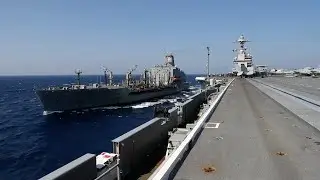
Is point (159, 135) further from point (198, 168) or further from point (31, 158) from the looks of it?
point (31, 158)

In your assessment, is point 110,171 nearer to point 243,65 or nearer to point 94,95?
point 94,95

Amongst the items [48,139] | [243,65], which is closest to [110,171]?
[48,139]

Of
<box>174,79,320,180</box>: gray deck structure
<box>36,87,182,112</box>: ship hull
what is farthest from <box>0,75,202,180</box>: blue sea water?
<box>174,79,320,180</box>: gray deck structure

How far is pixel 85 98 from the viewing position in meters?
64.8

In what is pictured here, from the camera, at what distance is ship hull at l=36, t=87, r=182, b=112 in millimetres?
59281

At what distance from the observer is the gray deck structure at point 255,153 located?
24.5 feet

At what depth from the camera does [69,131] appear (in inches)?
1529

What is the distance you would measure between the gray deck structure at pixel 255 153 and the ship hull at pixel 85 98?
1929 inches

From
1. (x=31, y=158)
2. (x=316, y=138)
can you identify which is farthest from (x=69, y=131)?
(x=316, y=138)

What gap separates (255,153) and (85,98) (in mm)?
57753

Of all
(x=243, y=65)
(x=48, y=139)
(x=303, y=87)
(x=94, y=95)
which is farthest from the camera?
(x=243, y=65)

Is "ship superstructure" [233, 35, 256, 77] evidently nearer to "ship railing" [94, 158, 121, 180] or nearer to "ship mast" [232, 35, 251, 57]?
"ship mast" [232, 35, 251, 57]

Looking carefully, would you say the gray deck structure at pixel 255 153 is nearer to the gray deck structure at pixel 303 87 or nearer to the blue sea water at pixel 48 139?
the blue sea water at pixel 48 139

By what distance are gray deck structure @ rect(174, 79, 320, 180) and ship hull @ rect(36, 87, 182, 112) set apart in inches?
1929
